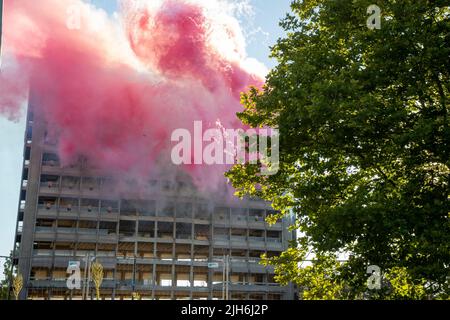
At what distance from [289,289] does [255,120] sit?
2820 inches

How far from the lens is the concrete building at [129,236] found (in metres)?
77.7

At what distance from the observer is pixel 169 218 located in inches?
3374

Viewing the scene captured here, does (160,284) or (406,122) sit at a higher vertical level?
(406,122)

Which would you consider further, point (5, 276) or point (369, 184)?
point (5, 276)

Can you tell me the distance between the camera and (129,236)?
82938 millimetres

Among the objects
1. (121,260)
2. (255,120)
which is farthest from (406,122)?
(121,260)

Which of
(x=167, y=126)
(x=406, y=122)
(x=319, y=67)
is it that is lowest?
(x=406, y=122)

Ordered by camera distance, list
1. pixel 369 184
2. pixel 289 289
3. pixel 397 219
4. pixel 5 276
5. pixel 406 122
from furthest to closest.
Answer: pixel 289 289 → pixel 5 276 → pixel 369 184 → pixel 406 122 → pixel 397 219

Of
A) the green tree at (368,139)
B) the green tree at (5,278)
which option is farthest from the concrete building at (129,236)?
the green tree at (368,139)

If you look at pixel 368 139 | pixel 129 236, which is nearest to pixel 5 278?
pixel 129 236

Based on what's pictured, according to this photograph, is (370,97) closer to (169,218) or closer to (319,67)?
(319,67)

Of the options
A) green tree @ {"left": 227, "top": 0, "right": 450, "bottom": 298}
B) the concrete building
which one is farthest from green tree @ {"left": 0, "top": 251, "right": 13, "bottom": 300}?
green tree @ {"left": 227, "top": 0, "right": 450, "bottom": 298}

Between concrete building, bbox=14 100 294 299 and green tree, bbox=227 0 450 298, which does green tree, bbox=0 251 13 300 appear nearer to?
concrete building, bbox=14 100 294 299

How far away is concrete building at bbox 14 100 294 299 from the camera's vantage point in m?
77.7
